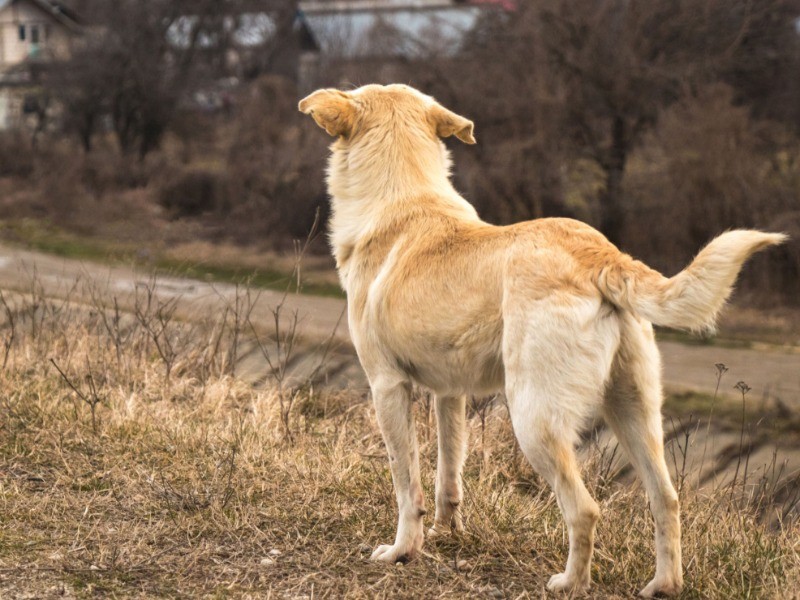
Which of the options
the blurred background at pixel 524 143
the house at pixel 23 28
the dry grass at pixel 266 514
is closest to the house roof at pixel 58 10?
the house at pixel 23 28

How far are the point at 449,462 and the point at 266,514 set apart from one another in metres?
0.91

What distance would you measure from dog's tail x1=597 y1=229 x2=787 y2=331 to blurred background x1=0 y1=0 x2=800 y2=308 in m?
8.74

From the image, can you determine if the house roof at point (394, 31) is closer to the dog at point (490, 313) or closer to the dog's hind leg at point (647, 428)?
the dog at point (490, 313)

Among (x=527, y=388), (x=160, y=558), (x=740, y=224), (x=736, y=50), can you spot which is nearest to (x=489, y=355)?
(x=527, y=388)

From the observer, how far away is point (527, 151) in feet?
55.8

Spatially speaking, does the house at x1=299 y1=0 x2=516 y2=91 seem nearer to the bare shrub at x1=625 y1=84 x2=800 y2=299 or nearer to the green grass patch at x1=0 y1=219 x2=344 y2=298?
the green grass patch at x1=0 y1=219 x2=344 y2=298

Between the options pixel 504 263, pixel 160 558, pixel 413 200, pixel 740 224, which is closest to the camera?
pixel 504 263

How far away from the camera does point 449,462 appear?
449cm

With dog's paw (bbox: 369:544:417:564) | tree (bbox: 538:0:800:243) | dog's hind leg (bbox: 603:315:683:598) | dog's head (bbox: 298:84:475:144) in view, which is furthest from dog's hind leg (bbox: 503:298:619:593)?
tree (bbox: 538:0:800:243)

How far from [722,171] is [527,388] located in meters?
12.7

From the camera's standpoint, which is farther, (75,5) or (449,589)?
(75,5)

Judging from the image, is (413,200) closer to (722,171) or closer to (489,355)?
(489,355)

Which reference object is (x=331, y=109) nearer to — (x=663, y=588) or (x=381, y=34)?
(x=663, y=588)

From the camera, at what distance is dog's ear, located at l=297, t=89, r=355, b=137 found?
14.9ft
